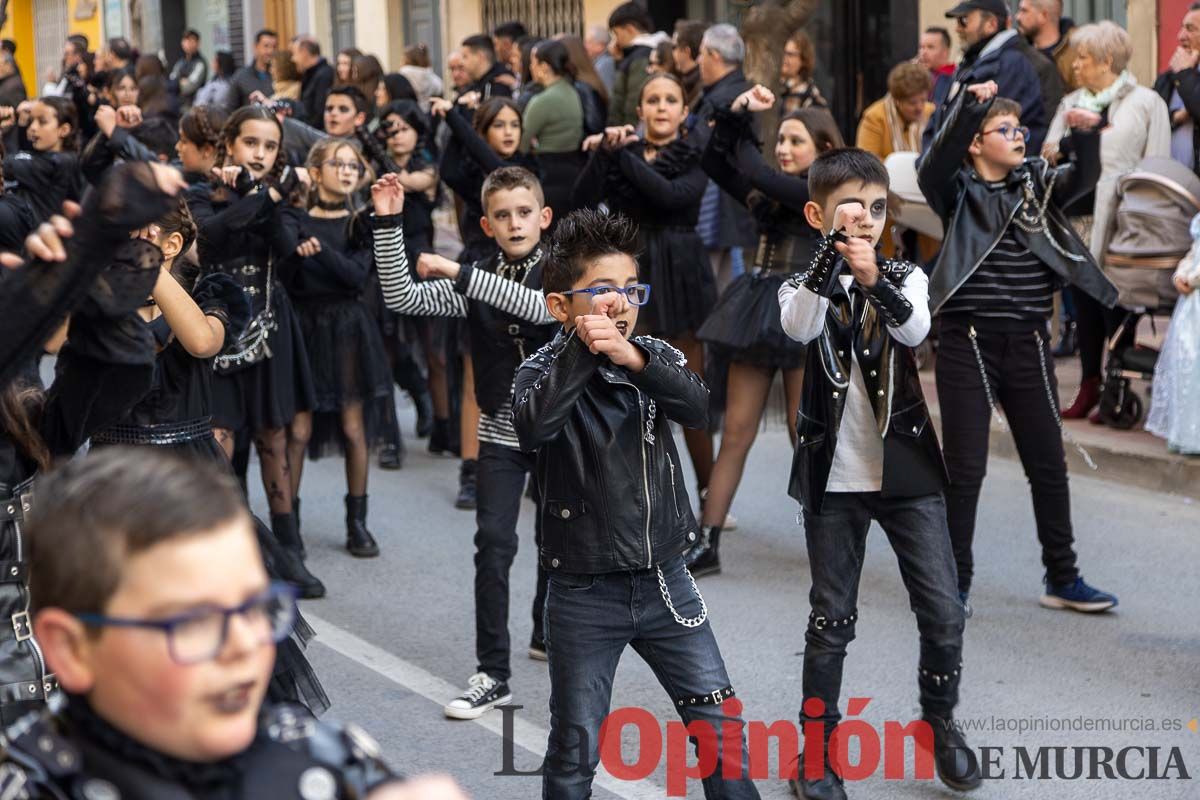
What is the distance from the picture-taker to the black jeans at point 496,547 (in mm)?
5512

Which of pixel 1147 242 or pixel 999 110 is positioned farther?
pixel 1147 242

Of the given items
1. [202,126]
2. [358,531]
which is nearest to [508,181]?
[358,531]

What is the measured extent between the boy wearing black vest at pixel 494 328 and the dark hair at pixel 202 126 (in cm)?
231

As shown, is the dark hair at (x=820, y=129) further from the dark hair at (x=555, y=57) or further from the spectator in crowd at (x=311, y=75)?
the spectator in crowd at (x=311, y=75)

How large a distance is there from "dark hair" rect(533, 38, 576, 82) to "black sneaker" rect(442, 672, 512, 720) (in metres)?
6.10

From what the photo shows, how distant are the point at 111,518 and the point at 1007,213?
15.3ft

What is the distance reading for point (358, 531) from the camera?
7.58 m

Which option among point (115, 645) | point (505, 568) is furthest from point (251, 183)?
point (115, 645)

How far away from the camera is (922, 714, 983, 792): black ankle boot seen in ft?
15.1

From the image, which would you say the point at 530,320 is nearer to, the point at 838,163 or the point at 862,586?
the point at 838,163

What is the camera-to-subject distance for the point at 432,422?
991 centimetres

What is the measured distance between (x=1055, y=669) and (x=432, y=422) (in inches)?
196

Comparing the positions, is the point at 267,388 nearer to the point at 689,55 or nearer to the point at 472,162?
the point at 472,162

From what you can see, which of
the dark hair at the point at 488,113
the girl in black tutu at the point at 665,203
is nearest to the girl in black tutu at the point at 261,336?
the girl in black tutu at the point at 665,203
